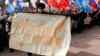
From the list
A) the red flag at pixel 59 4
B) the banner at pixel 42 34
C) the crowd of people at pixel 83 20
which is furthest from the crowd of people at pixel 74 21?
the banner at pixel 42 34

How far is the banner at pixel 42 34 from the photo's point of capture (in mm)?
5938

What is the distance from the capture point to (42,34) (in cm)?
616

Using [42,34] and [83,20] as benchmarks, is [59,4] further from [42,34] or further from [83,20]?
[42,34]

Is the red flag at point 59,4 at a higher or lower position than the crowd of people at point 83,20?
higher

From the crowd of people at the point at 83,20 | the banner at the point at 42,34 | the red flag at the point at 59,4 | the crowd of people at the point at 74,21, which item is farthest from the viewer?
the crowd of people at the point at 83,20

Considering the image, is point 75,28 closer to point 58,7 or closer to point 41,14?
point 58,7

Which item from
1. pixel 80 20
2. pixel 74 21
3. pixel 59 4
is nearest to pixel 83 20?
pixel 80 20

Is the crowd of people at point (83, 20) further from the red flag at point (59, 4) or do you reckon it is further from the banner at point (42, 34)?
the banner at point (42, 34)

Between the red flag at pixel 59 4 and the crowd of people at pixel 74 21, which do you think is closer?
the crowd of people at pixel 74 21

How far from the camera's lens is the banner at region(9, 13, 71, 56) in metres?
5.94

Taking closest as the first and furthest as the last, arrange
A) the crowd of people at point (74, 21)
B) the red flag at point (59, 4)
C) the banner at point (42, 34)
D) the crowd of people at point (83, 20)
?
the banner at point (42, 34)
the crowd of people at point (74, 21)
the red flag at point (59, 4)
the crowd of people at point (83, 20)

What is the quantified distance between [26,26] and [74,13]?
452 centimetres

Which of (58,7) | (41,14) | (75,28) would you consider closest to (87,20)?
(75,28)

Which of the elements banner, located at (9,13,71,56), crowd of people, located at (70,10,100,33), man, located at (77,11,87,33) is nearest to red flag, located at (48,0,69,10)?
crowd of people, located at (70,10,100,33)
